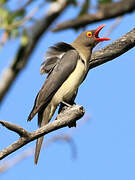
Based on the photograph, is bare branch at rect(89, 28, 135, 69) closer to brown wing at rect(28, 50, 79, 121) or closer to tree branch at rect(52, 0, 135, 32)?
brown wing at rect(28, 50, 79, 121)

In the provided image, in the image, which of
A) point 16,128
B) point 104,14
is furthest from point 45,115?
point 104,14

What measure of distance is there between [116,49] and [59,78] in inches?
47.1

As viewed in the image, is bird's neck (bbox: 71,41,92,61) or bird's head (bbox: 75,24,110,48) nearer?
bird's neck (bbox: 71,41,92,61)

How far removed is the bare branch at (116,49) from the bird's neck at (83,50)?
0.26m

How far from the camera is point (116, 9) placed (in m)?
0.91

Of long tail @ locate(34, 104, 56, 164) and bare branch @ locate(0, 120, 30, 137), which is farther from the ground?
long tail @ locate(34, 104, 56, 164)

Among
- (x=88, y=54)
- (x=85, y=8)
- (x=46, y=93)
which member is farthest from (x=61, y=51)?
(x=85, y=8)

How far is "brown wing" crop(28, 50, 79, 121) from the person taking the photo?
5656mm

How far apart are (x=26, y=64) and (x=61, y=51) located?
199 inches

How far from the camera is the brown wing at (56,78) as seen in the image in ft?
18.6

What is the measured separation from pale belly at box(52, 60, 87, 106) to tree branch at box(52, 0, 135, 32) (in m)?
4.78

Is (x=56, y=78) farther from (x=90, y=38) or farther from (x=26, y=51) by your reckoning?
Answer: (x=26, y=51)

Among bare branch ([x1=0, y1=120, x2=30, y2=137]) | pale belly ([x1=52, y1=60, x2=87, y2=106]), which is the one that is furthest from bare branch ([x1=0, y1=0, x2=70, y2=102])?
pale belly ([x1=52, y1=60, x2=87, y2=106])

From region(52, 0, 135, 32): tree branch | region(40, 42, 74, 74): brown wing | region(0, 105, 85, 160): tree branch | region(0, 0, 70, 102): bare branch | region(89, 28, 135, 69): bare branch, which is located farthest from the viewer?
region(40, 42, 74, 74): brown wing
